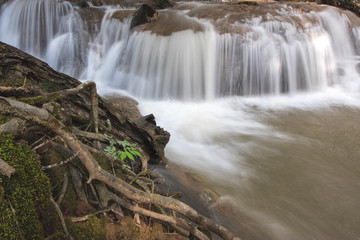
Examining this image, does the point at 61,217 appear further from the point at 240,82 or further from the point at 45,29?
the point at 45,29

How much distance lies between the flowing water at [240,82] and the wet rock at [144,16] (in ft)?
0.92

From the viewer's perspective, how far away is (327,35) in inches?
356

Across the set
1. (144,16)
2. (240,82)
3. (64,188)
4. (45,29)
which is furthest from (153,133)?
(45,29)

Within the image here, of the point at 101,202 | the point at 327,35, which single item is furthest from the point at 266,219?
the point at 327,35

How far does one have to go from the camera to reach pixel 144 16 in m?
8.73

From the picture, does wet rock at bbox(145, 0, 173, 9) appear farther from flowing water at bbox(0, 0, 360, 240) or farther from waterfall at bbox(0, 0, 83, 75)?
waterfall at bbox(0, 0, 83, 75)

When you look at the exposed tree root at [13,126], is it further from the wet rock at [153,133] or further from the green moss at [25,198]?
the wet rock at [153,133]

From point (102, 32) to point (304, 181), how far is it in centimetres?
806

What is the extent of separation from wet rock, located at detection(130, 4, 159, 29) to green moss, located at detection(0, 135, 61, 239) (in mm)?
8054

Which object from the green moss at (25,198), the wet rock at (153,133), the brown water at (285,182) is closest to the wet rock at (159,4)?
the brown water at (285,182)

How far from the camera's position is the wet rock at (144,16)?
28.3 feet

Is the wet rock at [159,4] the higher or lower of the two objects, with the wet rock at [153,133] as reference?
higher

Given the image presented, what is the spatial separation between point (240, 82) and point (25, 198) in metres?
7.47

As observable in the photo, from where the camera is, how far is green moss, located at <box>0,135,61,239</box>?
1.22 metres
